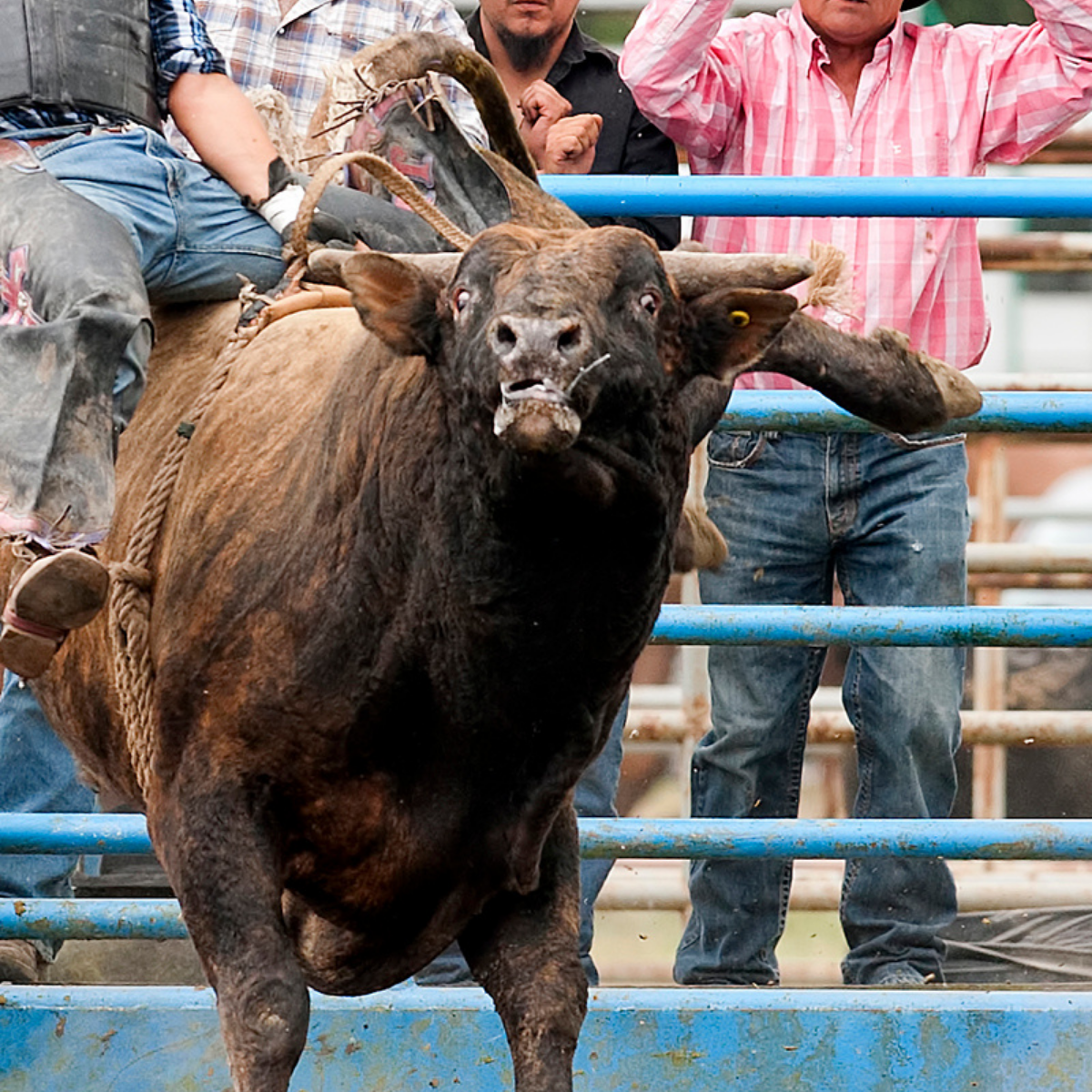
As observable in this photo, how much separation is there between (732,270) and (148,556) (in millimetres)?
1055

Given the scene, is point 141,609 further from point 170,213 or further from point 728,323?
point 728,323

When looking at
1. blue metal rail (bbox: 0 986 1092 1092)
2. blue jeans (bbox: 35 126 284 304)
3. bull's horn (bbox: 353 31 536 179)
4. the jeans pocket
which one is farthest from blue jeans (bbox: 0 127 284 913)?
blue metal rail (bbox: 0 986 1092 1092)

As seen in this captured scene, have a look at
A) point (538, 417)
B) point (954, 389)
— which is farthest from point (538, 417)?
point (954, 389)

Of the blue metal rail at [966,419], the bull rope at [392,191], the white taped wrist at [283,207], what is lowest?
the blue metal rail at [966,419]

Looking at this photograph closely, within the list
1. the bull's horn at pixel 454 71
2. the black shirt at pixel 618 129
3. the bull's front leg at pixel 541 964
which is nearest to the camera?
the bull's front leg at pixel 541 964

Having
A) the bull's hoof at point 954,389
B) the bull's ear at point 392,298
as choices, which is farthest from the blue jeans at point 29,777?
the bull's hoof at point 954,389

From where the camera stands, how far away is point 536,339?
8.07ft

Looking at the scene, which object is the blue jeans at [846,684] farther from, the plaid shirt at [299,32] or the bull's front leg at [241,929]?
the bull's front leg at [241,929]

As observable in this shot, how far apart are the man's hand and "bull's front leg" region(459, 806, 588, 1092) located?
164 cm

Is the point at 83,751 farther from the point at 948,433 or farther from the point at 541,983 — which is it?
the point at 948,433

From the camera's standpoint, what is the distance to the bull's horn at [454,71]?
325cm

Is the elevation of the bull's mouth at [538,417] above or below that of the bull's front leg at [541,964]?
above

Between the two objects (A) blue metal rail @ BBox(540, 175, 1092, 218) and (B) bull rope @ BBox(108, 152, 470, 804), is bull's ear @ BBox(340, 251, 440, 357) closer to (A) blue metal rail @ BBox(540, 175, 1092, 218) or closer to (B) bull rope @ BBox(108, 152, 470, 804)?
(B) bull rope @ BBox(108, 152, 470, 804)

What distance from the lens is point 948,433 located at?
4.10 m
